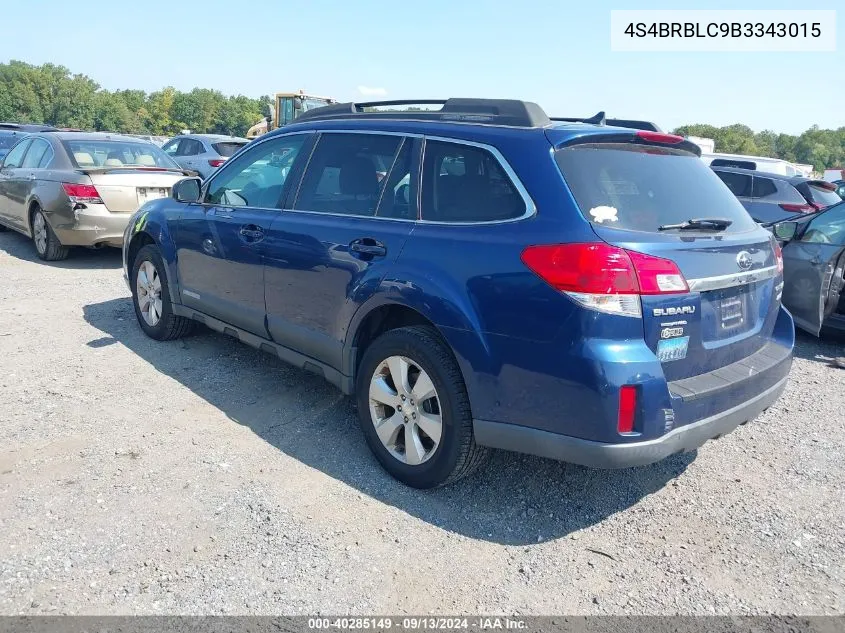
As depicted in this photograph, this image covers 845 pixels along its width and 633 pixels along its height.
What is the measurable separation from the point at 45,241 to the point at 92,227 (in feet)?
3.56

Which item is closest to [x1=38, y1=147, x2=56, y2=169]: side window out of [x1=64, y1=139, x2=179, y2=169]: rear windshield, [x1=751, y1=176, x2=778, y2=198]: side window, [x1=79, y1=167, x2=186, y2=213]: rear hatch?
[x1=64, y1=139, x2=179, y2=169]: rear windshield

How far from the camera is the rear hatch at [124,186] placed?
8391 millimetres

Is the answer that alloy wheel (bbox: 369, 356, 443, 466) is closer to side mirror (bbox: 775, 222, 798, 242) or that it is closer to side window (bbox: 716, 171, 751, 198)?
side mirror (bbox: 775, 222, 798, 242)

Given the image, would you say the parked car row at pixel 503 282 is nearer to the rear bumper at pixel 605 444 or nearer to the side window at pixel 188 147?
the rear bumper at pixel 605 444

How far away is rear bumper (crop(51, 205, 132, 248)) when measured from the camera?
27.4ft

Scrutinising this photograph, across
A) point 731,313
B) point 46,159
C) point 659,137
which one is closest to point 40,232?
point 46,159

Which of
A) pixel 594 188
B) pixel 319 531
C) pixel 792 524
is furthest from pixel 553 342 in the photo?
pixel 792 524

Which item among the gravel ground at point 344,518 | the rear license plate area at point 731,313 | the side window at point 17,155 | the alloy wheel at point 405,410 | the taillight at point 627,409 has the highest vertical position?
the side window at point 17,155

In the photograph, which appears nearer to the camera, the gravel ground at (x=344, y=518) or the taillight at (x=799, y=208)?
the gravel ground at (x=344, y=518)

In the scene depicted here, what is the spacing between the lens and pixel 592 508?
3398 millimetres

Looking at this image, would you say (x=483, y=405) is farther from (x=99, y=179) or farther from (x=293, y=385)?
(x=99, y=179)

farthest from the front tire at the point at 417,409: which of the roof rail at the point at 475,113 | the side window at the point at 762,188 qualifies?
the side window at the point at 762,188

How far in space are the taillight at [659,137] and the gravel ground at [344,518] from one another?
1.79 meters

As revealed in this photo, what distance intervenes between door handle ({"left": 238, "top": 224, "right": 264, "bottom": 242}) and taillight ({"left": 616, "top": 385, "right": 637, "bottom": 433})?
8.32ft
